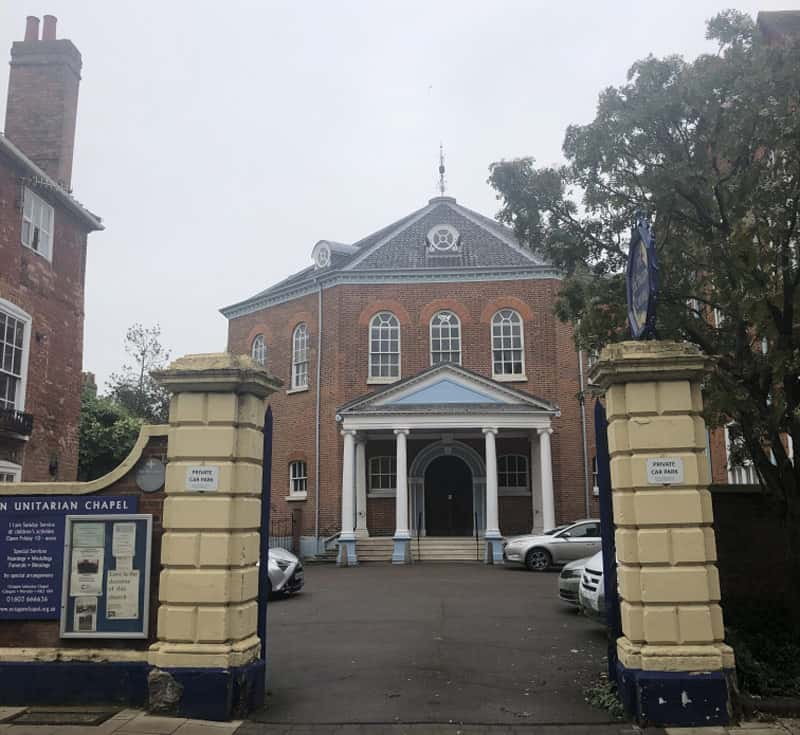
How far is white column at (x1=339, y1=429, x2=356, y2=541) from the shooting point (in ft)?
73.9

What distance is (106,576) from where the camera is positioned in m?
6.96

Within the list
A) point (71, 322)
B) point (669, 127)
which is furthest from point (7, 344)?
point (669, 127)

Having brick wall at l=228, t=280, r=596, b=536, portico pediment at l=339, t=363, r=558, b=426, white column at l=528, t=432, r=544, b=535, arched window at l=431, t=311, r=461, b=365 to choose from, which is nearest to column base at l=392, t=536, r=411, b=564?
brick wall at l=228, t=280, r=596, b=536

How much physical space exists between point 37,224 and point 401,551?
12.8m

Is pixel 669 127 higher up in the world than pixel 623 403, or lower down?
higher up

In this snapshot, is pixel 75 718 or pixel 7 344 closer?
pixel 75 718

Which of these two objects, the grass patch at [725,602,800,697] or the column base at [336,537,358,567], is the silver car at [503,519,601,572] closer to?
the column base at [336,537,358,567]

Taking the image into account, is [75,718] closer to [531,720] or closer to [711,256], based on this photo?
[531,720]

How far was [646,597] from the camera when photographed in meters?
6.34

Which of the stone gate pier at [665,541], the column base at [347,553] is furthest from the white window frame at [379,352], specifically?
the stone gate pier at [665,541]

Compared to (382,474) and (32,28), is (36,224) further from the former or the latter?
(382,474)

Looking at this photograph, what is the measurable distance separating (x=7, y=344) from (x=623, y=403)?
14.3 meters

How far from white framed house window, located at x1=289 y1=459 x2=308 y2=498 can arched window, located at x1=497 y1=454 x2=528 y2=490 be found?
653 cm

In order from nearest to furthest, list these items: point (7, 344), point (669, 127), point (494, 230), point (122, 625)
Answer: point (122, 625)
point (669, 127)
point (7, 344)
point (494, 230)
